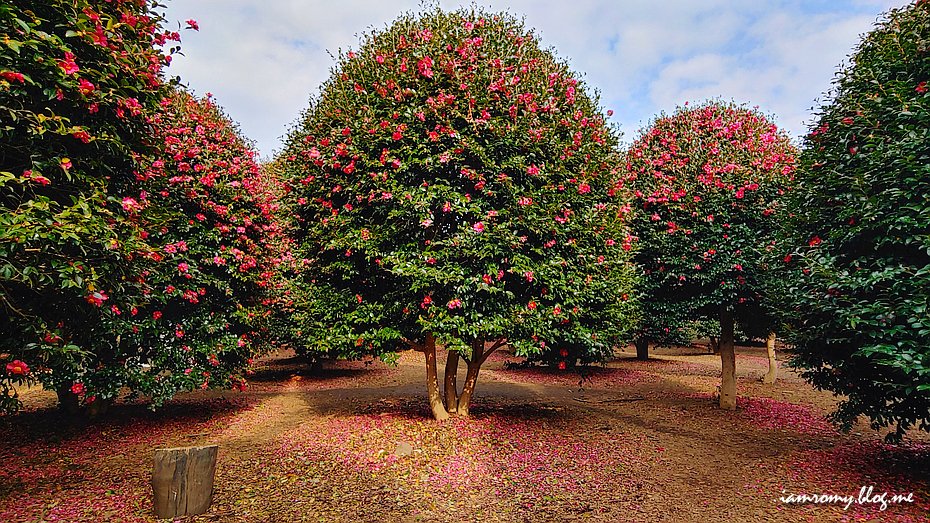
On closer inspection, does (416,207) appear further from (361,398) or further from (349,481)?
(361,398)

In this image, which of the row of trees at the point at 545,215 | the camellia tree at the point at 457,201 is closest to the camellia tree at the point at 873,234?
the row of trees at the point at 545,215

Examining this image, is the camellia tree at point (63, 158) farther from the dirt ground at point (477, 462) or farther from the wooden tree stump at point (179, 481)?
the dirt ground at point (477, 462)

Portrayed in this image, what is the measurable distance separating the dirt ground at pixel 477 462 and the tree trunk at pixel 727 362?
0.41 metres

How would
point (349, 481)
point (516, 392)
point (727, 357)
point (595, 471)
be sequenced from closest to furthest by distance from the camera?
1. point (349, 481)
2. point (595, 471)
3. point (727, 357)
4. point (516, 392)

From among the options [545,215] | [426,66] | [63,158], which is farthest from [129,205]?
[545,215]

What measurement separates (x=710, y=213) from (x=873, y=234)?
420 centimetres

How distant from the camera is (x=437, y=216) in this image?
7.69 meters

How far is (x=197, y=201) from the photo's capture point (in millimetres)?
8664

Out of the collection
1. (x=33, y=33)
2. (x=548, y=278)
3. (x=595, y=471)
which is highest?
(x=33, y=33)

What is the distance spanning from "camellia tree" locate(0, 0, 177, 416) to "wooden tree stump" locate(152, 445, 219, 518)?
1503 millimetres

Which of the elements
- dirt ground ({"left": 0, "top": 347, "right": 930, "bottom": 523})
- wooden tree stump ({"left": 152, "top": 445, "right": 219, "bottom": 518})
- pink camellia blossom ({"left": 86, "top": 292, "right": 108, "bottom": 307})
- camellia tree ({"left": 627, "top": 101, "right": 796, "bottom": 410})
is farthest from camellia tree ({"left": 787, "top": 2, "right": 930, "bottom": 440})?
pink camellia blossom ({"left": 86, "top": 292, "right": 108, "bottom": 307})

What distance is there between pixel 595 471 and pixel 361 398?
7369 millimetres

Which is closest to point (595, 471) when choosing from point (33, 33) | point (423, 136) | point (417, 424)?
point (417, 424)

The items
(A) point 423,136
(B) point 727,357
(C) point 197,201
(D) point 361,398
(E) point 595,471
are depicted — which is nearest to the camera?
(E) point 595,471
